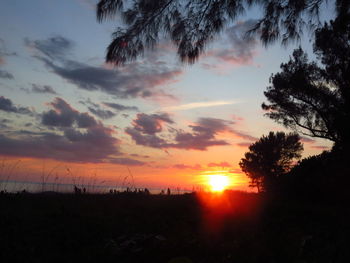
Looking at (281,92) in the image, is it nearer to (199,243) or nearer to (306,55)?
(306,55)

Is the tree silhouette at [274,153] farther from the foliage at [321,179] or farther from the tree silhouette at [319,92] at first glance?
the foliage at [321,179]

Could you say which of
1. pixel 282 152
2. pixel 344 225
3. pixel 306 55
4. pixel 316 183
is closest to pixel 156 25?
pixel 344 225

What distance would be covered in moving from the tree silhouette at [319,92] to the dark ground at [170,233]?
11.8 metres

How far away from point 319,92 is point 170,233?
57.5ft

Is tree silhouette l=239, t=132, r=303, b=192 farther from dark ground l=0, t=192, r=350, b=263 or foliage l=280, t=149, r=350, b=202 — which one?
dark ground l=0, t=192, r=350, b=263

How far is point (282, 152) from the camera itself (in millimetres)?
38750

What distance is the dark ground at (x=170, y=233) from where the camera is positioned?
498cm

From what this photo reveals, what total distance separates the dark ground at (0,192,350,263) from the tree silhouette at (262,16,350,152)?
11.8 meters

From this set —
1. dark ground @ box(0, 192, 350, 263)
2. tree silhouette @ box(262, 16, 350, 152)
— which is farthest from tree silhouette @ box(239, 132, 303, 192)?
dark ground @ box(0, 192, 350, 263)

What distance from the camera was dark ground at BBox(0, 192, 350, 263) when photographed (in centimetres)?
498

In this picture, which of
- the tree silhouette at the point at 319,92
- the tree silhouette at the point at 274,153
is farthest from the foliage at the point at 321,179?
the tree silhouette at the point at 274,153

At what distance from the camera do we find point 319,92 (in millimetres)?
20688

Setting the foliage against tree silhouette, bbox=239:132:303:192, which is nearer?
the foliage

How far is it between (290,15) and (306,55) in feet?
49.6
